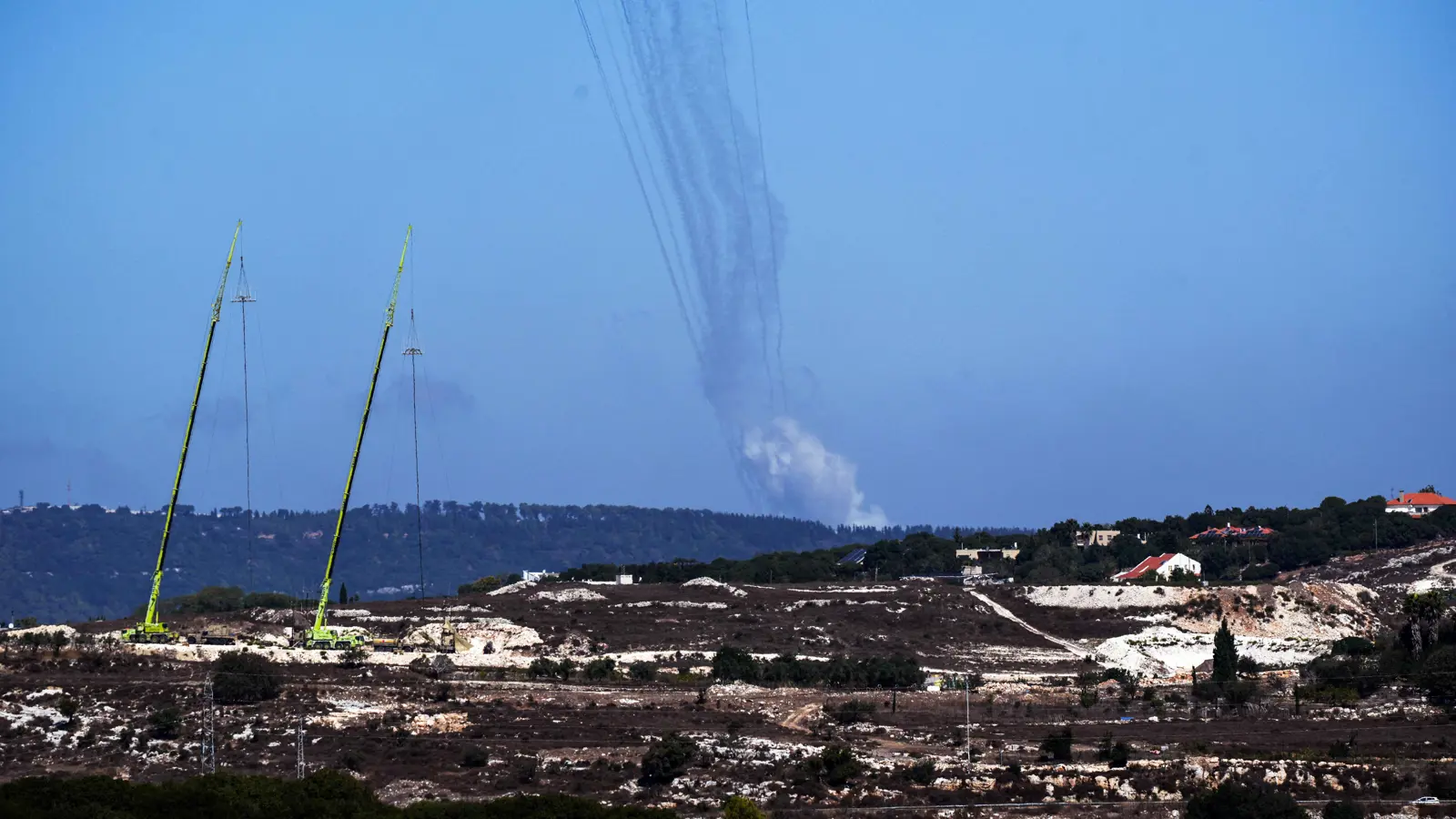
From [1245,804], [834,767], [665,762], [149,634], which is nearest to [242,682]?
A: [149,634]

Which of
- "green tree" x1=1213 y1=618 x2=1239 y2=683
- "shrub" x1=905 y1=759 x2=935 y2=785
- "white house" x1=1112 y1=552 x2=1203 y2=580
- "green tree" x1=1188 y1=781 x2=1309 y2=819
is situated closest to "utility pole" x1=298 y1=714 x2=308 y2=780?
"shrub" x1=905 y1=759 x2=935 y2=785

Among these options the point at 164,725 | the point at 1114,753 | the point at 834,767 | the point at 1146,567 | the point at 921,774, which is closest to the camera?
the point at 921,774

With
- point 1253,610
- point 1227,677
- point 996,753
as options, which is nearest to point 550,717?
point 996,753

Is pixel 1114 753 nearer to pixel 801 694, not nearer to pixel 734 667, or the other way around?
pixel 801 694

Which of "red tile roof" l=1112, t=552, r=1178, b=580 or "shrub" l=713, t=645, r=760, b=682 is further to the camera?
"red tile roof" l=1112, t=552, r=1178, b=580

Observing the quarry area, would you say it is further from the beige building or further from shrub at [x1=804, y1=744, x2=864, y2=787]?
the beige building

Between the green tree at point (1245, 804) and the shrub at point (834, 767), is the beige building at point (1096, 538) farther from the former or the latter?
the green tree at point (1245, 804)
